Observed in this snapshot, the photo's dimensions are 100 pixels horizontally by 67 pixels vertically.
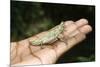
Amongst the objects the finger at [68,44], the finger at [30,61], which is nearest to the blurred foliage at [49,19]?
the finger at [68,44]

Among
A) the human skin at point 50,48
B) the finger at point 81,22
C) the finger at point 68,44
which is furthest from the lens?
the finger at point 81,22

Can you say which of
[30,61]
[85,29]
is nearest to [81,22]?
[85,29]

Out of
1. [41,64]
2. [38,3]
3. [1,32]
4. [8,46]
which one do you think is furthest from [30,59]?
[38,3]

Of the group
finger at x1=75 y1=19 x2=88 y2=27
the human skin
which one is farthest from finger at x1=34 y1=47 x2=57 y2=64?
finger at x1=75 y1=19 x2=88 y2=27

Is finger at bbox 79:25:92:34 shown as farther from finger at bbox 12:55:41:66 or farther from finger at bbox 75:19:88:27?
finger at bbox 12:55:41:66

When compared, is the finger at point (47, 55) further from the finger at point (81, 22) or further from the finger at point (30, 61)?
the finger at point (81, 22)

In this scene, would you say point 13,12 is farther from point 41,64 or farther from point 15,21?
point 41,64
